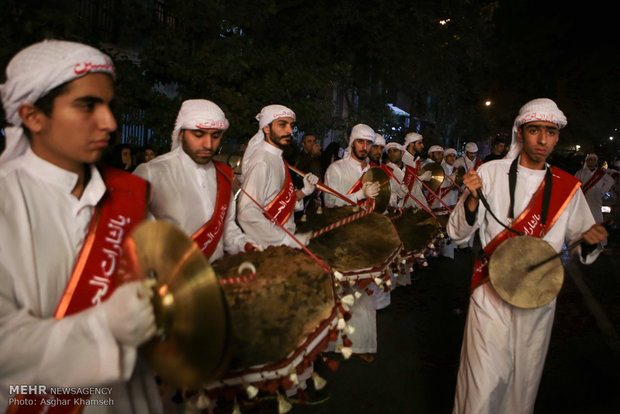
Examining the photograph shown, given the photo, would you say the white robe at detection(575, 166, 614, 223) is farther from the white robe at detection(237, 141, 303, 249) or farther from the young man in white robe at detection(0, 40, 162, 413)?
the young man in white robe at detection(0, 40, 162, 413)

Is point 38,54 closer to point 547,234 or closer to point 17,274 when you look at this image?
point 17,274

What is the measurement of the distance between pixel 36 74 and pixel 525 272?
2.98m

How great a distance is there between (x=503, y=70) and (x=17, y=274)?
29746mm

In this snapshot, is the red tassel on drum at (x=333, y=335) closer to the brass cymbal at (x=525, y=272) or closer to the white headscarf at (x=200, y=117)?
the brass cymbal at (x=525, y=272)

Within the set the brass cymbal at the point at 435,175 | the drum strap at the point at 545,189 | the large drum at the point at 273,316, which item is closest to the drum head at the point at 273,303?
the large drum at the point at 273,316

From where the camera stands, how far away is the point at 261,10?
353 inches

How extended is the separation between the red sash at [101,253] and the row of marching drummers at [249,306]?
321 millimetres

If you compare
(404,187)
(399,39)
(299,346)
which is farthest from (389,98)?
(299,346)

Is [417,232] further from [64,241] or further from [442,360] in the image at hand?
[64,241]

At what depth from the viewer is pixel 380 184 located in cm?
600

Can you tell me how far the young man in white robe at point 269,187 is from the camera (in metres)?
4.12

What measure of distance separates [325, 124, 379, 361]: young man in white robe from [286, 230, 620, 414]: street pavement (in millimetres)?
199

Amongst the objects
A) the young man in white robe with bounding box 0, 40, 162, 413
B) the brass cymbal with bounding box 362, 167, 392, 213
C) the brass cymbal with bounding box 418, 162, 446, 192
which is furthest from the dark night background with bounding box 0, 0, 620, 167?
the young man in white robe with bounding box 0, 40, 162, 413

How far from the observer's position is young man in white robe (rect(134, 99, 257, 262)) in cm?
320
